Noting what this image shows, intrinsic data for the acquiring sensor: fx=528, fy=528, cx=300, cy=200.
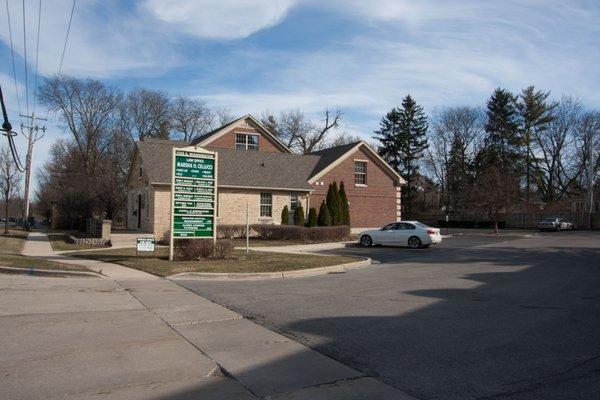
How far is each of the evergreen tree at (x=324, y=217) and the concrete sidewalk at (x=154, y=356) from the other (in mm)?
22996

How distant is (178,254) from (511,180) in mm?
39084

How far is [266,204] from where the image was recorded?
112 ft

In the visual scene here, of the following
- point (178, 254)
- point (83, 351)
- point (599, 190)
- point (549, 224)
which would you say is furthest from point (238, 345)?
point (599, 190)

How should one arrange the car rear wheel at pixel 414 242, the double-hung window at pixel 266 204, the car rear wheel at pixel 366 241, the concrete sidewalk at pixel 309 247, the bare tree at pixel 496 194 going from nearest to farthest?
the concrete sidewalk at pixel 309 247 → the car rear wheel at pixel 414 242 → the car rear wheel at pixel 366 241 → the double-hung window at pixel 266 204 → the bare tree at pixel 496 194

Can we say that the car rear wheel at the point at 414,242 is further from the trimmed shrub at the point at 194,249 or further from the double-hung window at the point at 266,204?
the trimmed shrub at the point at 194,249

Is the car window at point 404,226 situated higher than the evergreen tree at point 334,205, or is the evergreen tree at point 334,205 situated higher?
the evergreen tree at point 334,205

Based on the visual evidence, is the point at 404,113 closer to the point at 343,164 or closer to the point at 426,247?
the point at 343,164

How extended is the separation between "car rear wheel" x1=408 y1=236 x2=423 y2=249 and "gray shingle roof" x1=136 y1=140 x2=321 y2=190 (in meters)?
10.0

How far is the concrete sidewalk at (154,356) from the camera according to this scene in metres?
5.31

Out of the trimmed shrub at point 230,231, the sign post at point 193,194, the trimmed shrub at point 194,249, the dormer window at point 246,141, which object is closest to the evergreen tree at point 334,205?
the trimmed shrub at point 230,231

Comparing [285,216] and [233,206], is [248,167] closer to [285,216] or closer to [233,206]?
[233,206]

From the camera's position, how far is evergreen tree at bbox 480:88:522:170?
6975cm

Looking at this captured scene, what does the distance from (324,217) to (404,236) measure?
7036 millimetres

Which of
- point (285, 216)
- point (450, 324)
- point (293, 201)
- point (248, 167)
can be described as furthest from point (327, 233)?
point (450, 324)
